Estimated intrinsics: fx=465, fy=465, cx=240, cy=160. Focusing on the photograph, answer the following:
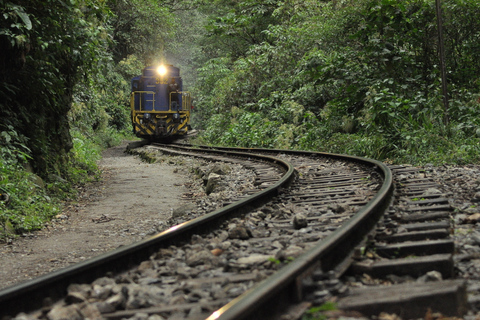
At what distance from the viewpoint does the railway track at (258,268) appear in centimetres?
206

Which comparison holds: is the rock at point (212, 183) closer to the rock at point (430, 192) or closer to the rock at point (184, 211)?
the rock at point (184, 211)

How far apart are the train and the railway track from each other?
1704 centimetres

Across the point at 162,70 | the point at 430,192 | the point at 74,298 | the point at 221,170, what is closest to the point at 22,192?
the point at 221,170

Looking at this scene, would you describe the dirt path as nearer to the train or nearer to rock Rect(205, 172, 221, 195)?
rock Rect(205, 172, 221, 195)

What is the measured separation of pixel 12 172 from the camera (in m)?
6.50

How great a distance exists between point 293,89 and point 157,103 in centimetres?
671

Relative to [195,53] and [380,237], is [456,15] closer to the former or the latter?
[380,237]

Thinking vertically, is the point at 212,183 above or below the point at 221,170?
below

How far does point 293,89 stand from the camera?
17.7 metres

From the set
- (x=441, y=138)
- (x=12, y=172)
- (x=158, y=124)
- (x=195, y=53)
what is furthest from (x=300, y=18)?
(x=195, y=53)

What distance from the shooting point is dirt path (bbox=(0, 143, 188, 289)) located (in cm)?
434

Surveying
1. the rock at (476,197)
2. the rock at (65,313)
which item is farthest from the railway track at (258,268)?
the rock at (476,197)

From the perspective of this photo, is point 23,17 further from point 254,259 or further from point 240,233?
point 254,259

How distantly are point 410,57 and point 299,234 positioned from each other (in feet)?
30.5
